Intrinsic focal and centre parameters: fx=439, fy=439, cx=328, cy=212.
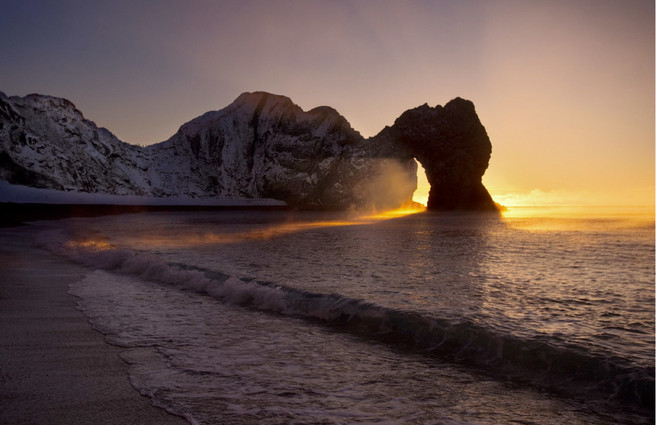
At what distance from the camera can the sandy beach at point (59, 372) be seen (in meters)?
3.42

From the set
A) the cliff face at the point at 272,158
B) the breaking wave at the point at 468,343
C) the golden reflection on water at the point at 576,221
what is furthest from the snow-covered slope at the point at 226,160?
the breaking wave at the point at 468,343

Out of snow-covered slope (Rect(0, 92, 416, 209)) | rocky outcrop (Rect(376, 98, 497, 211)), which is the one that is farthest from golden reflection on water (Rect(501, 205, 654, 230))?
snow-covered slope (Rect(0, 92, 416, 209))

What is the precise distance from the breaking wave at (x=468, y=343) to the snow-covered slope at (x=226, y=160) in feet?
311

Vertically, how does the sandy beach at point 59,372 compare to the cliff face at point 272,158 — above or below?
below

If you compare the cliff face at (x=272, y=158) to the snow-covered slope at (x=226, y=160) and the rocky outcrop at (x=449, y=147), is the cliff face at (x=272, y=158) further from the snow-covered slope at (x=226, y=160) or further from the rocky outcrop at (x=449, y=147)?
the snow-covered slope at (x=226, y=160)

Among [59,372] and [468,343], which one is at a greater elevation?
[59,372]

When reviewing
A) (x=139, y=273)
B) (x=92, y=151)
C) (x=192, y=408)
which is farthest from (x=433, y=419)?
(x=92, y=151)

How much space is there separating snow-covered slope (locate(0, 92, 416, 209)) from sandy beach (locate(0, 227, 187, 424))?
97371mm

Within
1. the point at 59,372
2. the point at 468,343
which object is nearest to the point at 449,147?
the point at 468,343

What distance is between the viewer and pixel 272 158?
577 ft

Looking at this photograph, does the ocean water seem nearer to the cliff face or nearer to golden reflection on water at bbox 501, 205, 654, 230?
golden reflection on water at bbox 501, 205, 654, 230

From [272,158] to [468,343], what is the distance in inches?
6818

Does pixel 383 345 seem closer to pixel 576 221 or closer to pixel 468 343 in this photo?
pixel 468 343

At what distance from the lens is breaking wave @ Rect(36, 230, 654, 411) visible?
4.63 meters
